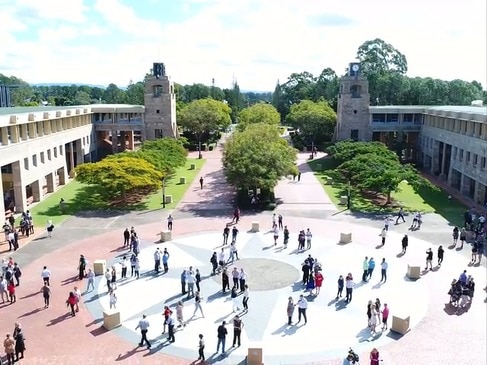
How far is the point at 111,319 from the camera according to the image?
21.2 m

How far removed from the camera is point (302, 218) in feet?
130

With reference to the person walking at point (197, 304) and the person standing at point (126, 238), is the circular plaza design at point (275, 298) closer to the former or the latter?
the person walking at point (197, 304)

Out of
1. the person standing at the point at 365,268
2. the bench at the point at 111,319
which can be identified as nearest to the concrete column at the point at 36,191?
the bench at the point at 111,319

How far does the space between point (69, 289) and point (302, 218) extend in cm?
2006

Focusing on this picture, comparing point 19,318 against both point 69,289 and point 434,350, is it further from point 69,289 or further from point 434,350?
point 434,350

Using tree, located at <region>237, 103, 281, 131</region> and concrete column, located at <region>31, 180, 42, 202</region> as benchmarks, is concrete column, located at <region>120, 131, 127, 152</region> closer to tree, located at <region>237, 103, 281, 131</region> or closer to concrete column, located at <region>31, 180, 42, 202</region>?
tree, located at <region>237, 103, 281, 131</region>

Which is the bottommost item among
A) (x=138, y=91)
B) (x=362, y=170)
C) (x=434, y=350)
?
(x=434, y=350)

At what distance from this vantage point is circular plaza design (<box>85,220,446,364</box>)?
20.1 metres

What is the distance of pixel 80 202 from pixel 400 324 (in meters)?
32.6

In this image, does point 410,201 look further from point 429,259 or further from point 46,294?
point 46,294

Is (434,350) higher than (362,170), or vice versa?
(362,170)

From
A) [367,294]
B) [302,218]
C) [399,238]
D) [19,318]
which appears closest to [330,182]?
[302,218]

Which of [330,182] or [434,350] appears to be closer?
[434,350]

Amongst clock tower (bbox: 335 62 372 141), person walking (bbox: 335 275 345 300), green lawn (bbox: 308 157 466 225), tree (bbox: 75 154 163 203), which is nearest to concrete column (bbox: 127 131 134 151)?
clock tower (bbox: 335 62 372 141)
